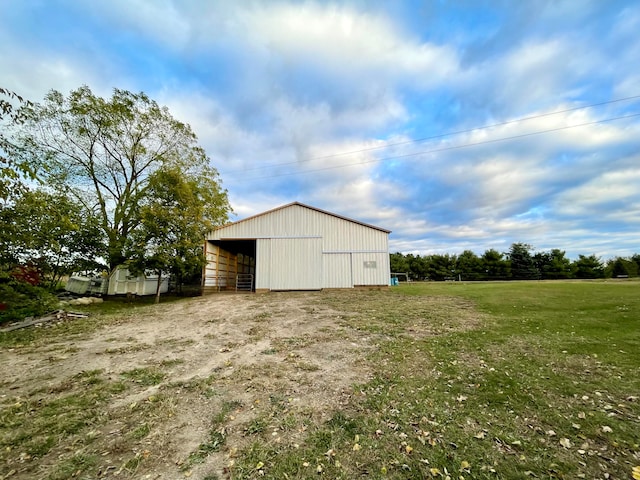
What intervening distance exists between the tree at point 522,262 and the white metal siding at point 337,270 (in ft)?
91.9

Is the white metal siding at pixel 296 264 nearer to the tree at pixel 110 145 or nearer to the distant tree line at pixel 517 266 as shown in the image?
the tree at pixel 110 145

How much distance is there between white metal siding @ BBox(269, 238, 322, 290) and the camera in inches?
692

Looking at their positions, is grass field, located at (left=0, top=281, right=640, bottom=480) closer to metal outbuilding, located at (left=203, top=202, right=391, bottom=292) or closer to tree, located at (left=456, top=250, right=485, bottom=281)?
metal outbuilding, located at (left=203, top=202, right=391, bottom=292)

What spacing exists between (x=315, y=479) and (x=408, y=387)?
223cm

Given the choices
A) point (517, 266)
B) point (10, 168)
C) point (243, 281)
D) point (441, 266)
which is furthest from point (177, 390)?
point (517, 266)

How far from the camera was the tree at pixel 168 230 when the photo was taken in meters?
13.8

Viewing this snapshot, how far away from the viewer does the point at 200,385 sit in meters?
4.46

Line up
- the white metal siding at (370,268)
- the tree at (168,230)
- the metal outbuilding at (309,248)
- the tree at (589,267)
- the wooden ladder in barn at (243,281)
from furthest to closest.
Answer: the tree at (589,267)
the wooden ladder in barn at (243,281)
the white metal siding at (370,268)
the metal outbuilding at (309,248)
the tree at (168,230)

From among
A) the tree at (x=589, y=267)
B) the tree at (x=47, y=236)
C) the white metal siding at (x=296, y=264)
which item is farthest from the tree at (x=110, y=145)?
the tree at (x=589, y=267)

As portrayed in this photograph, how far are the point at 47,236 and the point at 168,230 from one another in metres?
7.32

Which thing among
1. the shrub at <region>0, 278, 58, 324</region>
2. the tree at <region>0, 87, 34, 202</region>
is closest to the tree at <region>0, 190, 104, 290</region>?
the tree at <region>0, 87, 34, 202</region>

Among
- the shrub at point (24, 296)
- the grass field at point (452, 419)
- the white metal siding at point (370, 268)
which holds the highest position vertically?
the white metal siding at point (370, 268)

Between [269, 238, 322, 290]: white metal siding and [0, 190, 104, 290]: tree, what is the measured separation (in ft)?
30.6

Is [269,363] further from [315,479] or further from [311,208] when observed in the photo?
[311,208]
